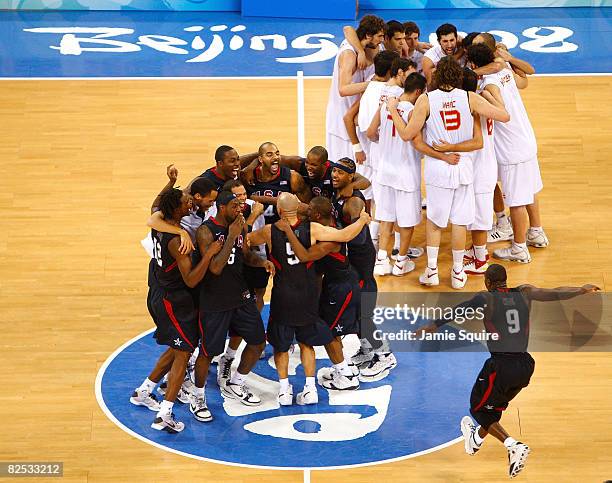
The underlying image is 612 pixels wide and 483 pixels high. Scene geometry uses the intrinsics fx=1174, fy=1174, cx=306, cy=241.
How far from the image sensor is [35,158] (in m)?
13.6

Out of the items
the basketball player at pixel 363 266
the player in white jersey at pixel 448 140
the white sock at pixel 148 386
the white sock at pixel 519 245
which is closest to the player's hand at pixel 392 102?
the player in white jersey at pixel 448 140

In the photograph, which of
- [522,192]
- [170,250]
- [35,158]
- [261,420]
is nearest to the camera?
[170,250]

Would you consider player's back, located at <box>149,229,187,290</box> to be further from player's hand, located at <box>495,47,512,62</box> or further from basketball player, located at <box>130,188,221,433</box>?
player's hand, located at <box>495,47,512,62</box>

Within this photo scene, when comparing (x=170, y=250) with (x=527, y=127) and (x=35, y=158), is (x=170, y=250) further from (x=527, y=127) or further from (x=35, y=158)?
(x=35, y=158)

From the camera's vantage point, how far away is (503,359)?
28.3 ft

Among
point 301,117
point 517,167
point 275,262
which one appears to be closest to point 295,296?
point 275,262

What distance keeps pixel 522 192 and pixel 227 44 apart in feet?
21.0

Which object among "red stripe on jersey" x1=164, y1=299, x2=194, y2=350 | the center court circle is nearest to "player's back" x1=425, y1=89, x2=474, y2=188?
the center court circle

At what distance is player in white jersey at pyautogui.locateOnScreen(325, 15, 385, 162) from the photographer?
1178cm

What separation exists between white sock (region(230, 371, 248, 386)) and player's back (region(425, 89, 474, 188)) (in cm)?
279

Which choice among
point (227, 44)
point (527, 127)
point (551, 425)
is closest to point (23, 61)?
point (227, 44)

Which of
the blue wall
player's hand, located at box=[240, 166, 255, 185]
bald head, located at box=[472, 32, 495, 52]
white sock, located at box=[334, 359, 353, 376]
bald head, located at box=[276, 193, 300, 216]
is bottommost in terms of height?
white sock, located at box=[334, 359, 353, 376]

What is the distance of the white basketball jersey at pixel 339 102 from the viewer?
12031 mm

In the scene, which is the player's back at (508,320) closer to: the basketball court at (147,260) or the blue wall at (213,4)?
the basketball court at (147,260)
